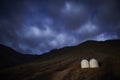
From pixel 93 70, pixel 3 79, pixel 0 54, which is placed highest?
pixel 0 54

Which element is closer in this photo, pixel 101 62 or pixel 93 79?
pixel 93 79

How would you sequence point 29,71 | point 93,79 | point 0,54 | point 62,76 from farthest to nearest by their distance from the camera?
Answer: point 0,54 → point 29,71 → point 62,76 → point 93,79

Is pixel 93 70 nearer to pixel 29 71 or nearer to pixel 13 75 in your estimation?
pixel 29 71

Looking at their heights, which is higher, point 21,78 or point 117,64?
point 117,64

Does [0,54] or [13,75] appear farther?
[0,54]

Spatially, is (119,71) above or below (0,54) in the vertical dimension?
below

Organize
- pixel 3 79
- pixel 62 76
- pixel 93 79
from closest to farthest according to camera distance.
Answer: pixel 93 79 → pixel 62 76 → pixel 3 79

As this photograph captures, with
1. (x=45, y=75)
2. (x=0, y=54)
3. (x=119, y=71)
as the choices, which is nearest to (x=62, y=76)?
(x=45, y=75)

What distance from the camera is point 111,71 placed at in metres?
17.9

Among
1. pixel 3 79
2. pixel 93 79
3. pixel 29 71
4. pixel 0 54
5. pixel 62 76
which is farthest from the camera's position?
pixel 0 54

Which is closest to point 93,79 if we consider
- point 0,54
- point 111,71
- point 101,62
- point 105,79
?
point 105,79

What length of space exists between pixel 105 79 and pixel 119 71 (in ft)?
10.9

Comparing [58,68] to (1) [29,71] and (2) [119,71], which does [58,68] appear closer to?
(1) [29,71]

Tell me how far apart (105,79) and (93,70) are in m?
2.03
